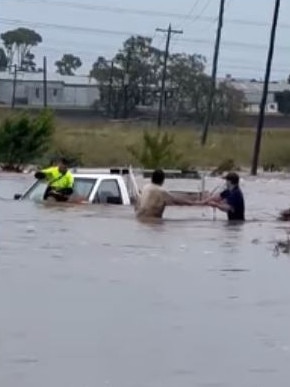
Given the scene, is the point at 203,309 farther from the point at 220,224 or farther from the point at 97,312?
the point at 220,224

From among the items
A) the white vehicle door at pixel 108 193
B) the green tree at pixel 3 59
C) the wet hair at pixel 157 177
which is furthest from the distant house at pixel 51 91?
the wet hair at pixel 157 177

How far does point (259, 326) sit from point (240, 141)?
7040 centimetres

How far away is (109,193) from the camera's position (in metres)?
28.4

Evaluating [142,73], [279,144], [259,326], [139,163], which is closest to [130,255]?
[259,326]

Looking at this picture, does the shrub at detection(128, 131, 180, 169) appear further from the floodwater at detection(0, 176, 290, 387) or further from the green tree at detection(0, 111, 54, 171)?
the floodwater at detection(0, 176, 290, 387)

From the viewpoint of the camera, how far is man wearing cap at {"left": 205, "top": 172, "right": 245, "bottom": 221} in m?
27.6

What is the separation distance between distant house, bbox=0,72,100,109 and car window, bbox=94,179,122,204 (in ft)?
388

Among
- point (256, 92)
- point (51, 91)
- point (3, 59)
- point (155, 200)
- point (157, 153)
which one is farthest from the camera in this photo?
point (3, 59)

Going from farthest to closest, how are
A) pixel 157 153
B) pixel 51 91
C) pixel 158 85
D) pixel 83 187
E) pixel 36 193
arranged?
1. pixel 51 91
2. pixel 158 85
3. pixel 157 153
4. pixel 36 193
5. pixel 83 187

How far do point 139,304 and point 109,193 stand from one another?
1301cm

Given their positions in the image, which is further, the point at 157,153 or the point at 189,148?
the point at 189,148

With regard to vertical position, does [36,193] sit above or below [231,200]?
below

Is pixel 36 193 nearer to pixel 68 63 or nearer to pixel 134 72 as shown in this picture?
pixel 134 72

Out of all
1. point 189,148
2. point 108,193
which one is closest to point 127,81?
point 189,148
